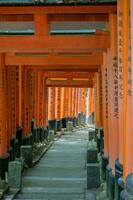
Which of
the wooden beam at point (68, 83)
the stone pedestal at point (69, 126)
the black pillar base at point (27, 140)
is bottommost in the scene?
the black pillar base at point (27, 140)

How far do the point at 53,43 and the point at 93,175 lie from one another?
3.37 m

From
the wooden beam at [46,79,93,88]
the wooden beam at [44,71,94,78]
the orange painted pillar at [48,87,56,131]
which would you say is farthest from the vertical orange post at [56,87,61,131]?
the wooden beam at [44,71,94,78]

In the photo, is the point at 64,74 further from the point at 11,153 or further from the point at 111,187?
the point at 111,187

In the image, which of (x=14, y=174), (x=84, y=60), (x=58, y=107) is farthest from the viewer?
(x=58, y=107)

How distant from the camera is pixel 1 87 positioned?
12.5 m

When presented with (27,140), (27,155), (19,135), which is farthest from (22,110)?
(27,155)

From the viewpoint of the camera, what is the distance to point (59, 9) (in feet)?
29.1

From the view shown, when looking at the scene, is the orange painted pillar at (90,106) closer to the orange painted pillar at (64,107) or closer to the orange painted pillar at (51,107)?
the orange painted pillar at (64,107)

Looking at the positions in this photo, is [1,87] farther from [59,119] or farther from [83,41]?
[59,119]

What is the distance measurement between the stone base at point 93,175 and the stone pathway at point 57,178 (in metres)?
0.28

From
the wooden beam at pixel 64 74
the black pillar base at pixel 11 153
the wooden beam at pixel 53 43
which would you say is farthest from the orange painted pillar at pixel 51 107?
the wooden beam at pixel 53 43

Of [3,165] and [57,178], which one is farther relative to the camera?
[57,178]

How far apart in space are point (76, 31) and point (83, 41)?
5.32ft

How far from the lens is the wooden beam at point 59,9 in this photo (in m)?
8.74
